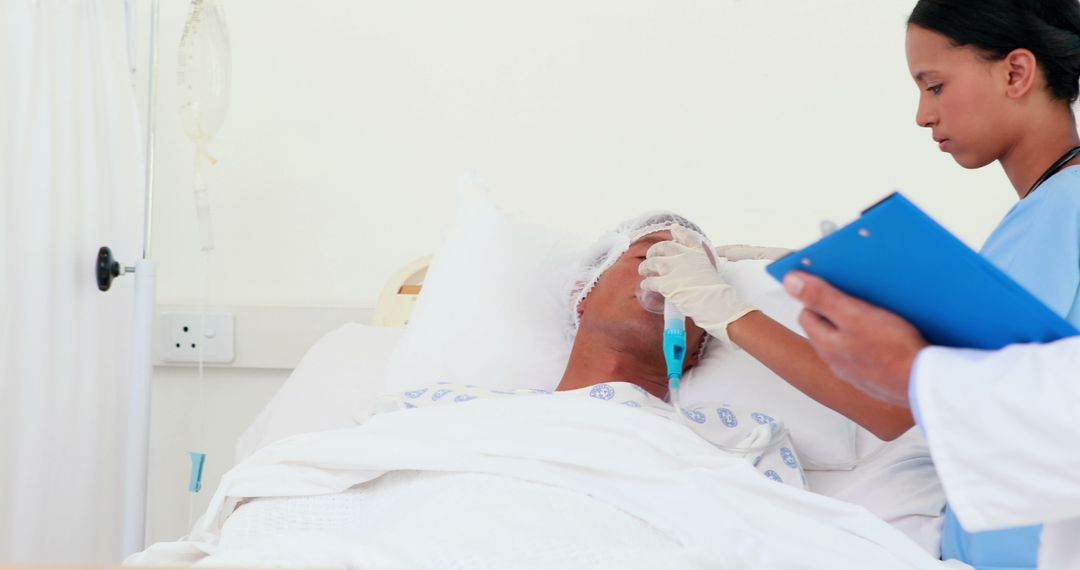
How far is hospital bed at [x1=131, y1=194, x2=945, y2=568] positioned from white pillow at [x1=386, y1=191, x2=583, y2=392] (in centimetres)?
1

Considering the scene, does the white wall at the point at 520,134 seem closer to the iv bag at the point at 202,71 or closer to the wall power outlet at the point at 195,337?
the wall power outlet at the point at 195,337

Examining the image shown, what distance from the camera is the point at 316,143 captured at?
7.99 ft

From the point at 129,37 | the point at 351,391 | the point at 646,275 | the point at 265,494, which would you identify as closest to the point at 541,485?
the point at 265,494

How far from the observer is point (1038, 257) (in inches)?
52.9

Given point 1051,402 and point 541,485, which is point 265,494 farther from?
point 1051,402

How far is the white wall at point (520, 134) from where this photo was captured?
2355mm

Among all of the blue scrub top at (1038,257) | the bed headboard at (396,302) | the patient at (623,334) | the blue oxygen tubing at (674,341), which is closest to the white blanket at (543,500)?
the blue scrub top at (1038,257)

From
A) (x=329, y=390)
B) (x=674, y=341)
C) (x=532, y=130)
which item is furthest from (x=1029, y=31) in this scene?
(x=329, y=390)

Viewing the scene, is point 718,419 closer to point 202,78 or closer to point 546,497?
point 546,497

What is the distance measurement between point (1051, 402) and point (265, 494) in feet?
3.32

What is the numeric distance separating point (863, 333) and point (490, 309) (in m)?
1.16

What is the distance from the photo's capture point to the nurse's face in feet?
4.82

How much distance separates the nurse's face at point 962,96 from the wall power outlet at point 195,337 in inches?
61.4

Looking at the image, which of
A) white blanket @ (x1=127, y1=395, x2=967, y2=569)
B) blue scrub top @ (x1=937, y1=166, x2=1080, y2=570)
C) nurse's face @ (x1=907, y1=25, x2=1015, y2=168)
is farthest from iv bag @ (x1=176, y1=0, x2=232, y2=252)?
blue scrub top @ (x1=937, y1=166, x2=1080, y2=570)
